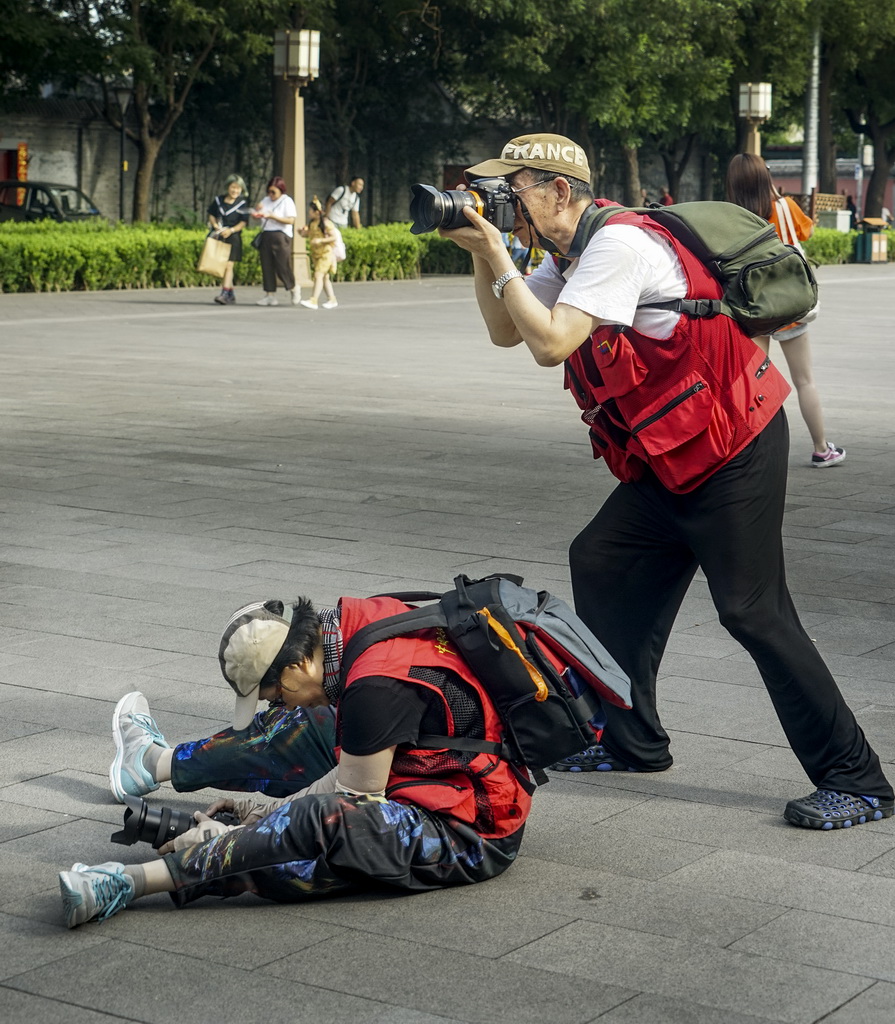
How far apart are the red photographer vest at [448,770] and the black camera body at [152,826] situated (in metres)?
0.52

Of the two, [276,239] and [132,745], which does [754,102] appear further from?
[132,745]

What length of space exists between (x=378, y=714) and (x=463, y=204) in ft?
3.79

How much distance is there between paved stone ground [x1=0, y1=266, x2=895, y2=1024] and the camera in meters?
3.12

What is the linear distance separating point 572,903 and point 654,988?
48cm

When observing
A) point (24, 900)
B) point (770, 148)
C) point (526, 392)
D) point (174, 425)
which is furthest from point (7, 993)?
point (770, 148)

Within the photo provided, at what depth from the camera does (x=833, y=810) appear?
404cm

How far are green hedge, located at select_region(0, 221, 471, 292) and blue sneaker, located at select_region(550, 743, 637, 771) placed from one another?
18.5 meters

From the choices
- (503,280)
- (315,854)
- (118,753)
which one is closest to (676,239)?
(503,280)

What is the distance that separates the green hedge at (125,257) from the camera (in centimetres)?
2342

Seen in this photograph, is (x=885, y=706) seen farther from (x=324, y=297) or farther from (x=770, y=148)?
(x=770, y=148)

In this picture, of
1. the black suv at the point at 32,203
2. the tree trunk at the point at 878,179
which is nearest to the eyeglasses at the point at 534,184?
the black suv at the point at 32,203

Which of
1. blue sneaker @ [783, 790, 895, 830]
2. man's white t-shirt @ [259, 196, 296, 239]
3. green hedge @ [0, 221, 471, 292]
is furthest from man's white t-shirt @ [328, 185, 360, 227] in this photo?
blue sneaker @ [783, 790, 895, 830]

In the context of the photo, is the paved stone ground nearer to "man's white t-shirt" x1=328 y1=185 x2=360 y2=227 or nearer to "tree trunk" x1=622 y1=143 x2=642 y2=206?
"man's white t-shirt" x1=328 y1=185 x2=360 y2=227

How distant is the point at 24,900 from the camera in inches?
139
